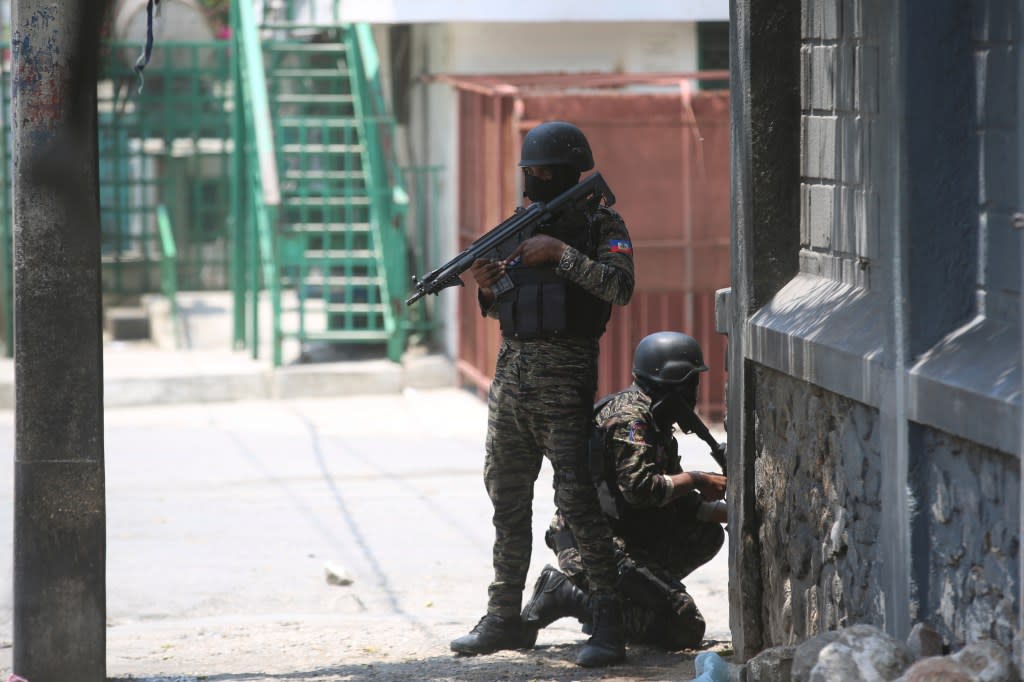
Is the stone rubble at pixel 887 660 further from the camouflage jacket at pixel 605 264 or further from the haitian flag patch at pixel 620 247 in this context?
the haitian flag patch at pixel 620 247

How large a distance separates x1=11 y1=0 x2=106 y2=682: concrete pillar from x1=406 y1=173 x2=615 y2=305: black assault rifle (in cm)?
107

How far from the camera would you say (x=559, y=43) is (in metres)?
11.0

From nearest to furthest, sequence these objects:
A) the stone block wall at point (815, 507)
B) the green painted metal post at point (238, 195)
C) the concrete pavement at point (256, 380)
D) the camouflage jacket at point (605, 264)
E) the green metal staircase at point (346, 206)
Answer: the stone block wall at point (815, 507) → the camouflage jacket at point (605, 264) → the concrete pavement at point (256, 380) → the green metal staircase at point (346, 206) → the green painted metal post at point (238, 195)

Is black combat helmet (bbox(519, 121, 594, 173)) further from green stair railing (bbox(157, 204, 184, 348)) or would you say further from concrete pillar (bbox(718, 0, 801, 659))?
green stair railing (bbox(157, 204, 184, 348))

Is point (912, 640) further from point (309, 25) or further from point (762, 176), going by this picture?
point (309, 25)

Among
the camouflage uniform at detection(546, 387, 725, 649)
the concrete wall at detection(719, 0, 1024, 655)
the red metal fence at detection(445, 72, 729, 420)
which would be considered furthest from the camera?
the red metal fence at detection(445, 72, 729, 420)

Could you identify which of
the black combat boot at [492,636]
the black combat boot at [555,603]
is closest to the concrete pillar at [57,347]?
the black combat boot at [492,636]

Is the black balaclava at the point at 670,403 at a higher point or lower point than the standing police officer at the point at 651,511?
higher

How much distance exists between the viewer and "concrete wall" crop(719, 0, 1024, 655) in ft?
11.4

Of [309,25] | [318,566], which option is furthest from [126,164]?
[318,566]

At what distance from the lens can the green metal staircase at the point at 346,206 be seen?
11.6 m

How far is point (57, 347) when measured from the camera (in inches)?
183

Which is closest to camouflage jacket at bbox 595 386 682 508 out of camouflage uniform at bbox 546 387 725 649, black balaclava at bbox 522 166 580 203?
camouflage uniform at bbox 546 387 725 649

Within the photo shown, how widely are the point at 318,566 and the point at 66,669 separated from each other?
2232mm
